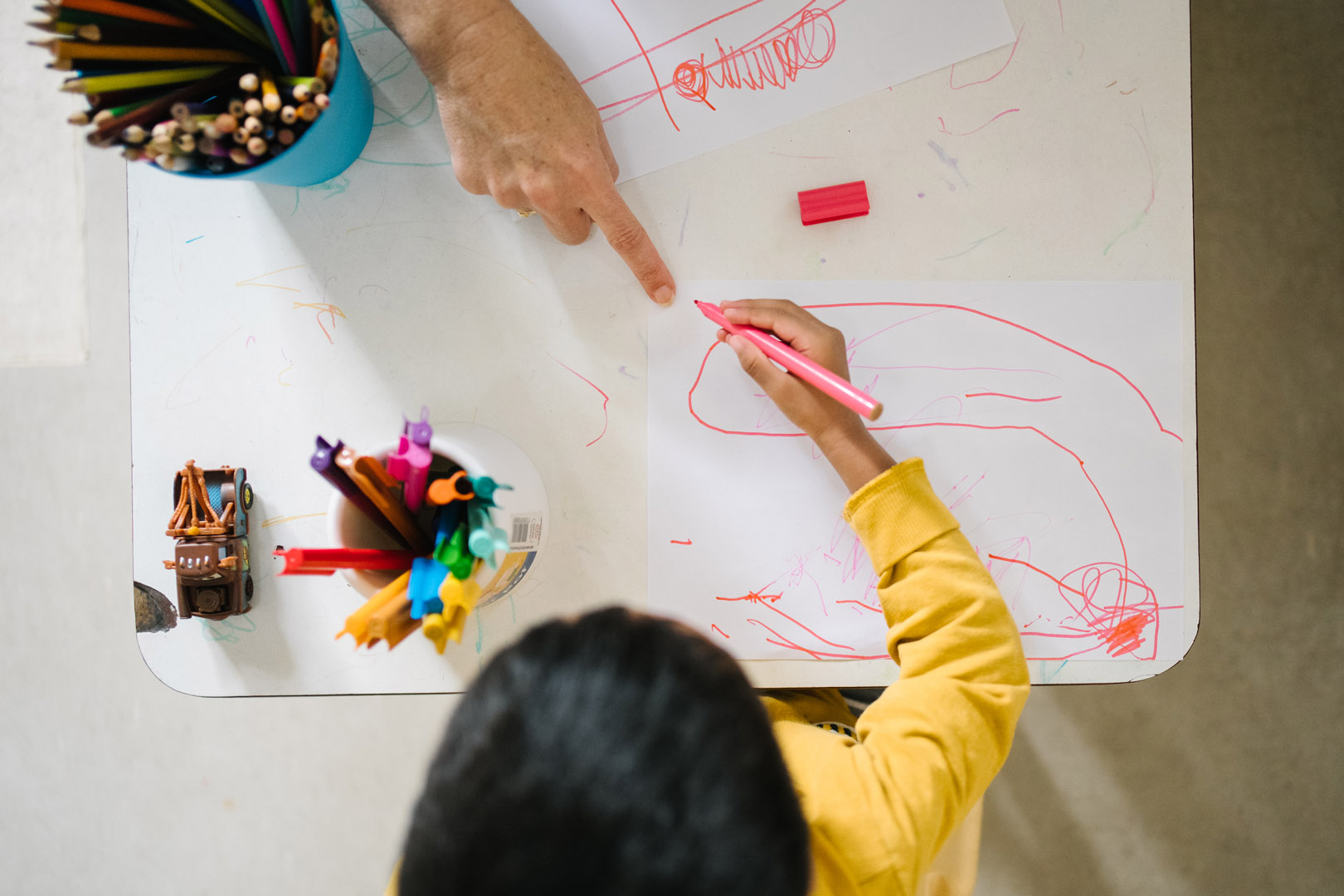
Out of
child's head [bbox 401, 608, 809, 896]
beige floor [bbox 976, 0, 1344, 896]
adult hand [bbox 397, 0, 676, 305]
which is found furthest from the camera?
beige floor [bbox 976, 0, 1344, 896]

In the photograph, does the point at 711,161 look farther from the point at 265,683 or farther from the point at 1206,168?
the point at 1206,168

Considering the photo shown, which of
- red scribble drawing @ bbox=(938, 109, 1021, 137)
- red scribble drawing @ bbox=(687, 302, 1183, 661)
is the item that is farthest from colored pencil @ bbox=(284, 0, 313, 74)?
red scribble drawing @ bbox=(938, 109, 1021, 137)

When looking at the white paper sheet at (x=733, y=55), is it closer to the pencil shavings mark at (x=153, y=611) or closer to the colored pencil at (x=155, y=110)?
the colored pencil at (x=155, y=110)

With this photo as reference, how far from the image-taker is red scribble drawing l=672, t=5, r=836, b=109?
56cm

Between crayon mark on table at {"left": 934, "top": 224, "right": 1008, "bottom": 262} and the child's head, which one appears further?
crayon mark on table at {"left": 934, "top": 224, "right": 1008, "bottom": 262}

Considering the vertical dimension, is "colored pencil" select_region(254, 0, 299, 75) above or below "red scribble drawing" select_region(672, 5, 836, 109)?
below

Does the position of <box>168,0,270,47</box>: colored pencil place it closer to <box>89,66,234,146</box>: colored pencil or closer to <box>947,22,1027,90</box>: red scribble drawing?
<box>89,66,234,146</box>: colored pencil

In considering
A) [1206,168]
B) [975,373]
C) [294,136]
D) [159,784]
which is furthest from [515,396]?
[1206,168]

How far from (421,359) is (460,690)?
0.88ft

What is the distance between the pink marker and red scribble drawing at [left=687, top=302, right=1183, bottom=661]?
0.03 m

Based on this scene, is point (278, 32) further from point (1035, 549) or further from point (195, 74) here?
point (1035, 549)

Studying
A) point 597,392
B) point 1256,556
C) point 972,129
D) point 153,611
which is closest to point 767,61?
point 972,129

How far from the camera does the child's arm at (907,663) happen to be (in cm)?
46

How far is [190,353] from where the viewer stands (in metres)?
0.58
